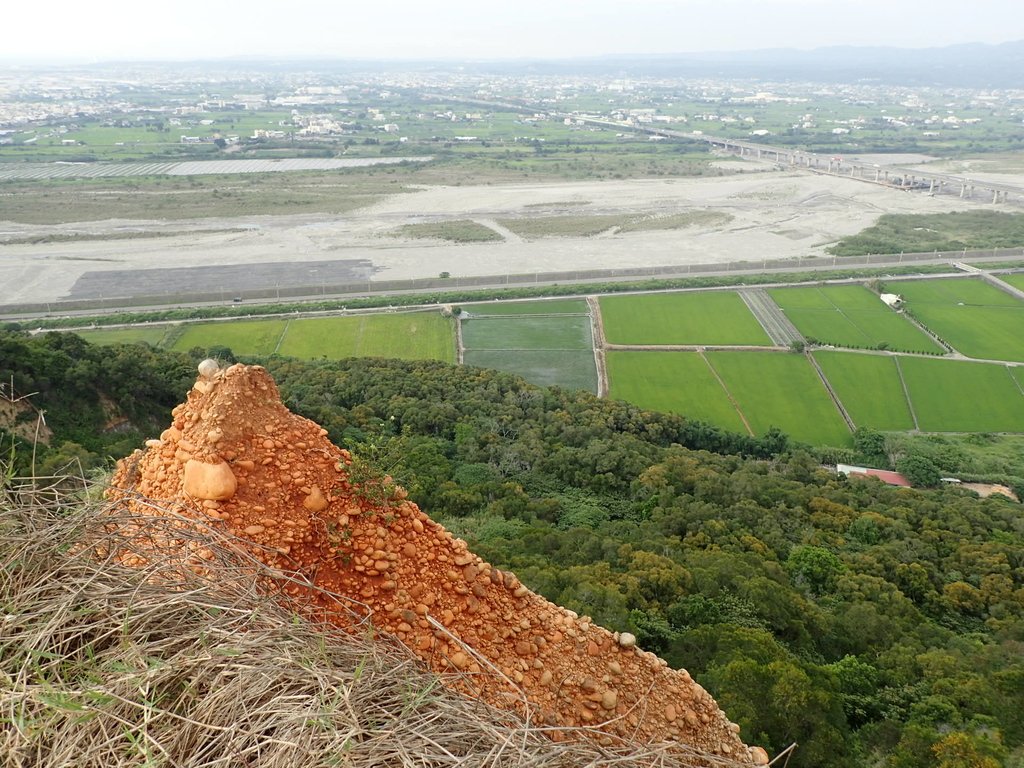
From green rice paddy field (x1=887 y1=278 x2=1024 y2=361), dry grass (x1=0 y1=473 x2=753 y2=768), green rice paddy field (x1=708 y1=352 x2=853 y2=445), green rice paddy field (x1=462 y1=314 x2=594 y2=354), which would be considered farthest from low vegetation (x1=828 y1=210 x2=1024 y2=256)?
dry grass (x1=0 y1=473 x2=753 y2=768)

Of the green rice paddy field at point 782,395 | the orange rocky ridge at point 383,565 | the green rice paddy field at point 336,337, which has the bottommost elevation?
the green rice paddy field at point 782,395

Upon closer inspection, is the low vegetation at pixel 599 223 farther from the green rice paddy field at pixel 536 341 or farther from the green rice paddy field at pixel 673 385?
the green rice paddy field at pixel 673 385

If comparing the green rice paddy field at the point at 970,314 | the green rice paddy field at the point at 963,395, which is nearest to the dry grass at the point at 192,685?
the green rice paddy field at the point at 963,395

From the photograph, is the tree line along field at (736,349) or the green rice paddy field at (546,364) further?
the green rice paddy field at (546,364)

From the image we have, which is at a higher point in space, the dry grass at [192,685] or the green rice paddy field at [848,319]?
the dry grass at [192,685]

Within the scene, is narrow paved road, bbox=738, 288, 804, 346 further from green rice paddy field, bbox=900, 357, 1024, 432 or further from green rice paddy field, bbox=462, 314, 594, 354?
green rice paddy field, bbox=462, 314, 594, 354

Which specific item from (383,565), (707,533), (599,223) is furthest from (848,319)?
(383,565)
